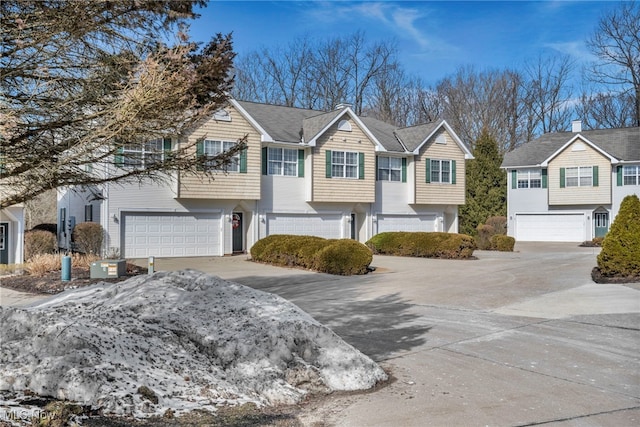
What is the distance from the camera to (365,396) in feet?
16.8

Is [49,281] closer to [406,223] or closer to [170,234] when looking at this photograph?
[170,234]

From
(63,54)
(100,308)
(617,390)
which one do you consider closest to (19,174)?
(63,54)

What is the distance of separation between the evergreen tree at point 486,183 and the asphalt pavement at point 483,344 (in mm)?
21059

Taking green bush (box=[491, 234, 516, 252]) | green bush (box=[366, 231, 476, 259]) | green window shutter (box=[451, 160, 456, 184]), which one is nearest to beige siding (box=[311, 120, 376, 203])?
green bush (box=[366, 231, 476, 259])

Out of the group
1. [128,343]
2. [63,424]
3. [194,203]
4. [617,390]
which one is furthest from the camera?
[194,203]

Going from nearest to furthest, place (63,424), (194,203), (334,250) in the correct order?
(63,424), (334,250), (194,203)

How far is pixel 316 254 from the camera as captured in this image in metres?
16.8

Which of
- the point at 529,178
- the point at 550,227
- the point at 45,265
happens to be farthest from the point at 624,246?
the point at 529,178

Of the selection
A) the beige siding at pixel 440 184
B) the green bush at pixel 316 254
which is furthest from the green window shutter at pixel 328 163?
the green bush at pixel 316 254

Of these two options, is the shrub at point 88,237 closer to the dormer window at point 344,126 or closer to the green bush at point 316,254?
the green bush at point 316,254

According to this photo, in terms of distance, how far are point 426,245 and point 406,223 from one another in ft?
23.5

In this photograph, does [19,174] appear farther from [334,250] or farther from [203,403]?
[334,250]

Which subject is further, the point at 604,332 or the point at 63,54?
the point at 604,332

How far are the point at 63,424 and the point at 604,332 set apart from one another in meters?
7.32
